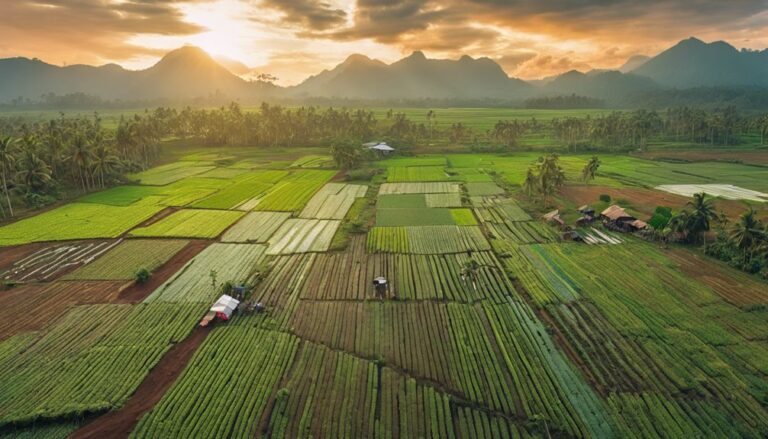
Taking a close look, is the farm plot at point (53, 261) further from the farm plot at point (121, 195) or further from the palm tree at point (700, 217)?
the palm tree at point (700, 217)

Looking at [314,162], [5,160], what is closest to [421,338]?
[5,160]

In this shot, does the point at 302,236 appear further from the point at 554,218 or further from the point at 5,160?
the point at 5,160

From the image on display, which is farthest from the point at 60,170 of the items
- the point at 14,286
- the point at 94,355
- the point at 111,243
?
Result: the point at 94,355

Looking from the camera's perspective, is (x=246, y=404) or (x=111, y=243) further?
(x=111, y=243)

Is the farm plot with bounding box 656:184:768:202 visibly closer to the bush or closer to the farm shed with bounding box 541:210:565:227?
the farm shed with bounding box 541:210:565:227

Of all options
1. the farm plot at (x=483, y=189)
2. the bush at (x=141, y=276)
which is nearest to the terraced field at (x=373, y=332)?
the bush at (x=141, y=276)

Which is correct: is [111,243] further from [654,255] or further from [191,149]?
[191,149]

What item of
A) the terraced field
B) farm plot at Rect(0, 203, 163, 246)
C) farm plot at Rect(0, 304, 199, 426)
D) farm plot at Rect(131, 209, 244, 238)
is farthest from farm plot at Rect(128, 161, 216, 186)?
farm plot at Rect(0, 304, 199, 426)
